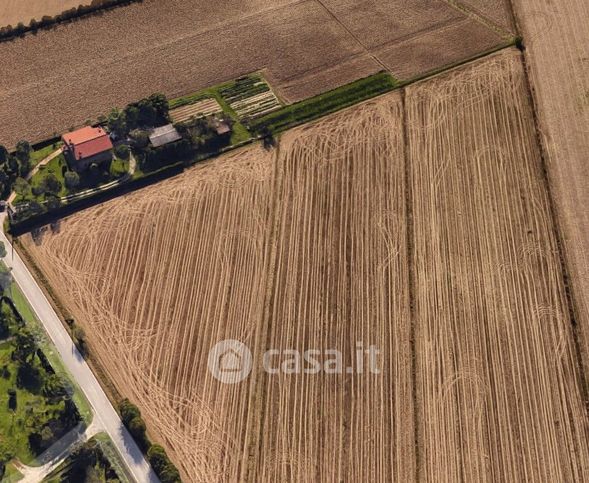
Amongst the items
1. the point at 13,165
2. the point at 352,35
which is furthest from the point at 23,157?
the point at 352,35

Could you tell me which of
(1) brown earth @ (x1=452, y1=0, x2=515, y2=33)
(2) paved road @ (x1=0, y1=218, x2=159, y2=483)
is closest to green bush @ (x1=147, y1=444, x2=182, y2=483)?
(2) paved road @ (x1=0, y1=218, x2=159, y2=483)

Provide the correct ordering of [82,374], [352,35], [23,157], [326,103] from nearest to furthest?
1. [82,374]
2. [23,157]
3. [326,103]
4. [352,35]

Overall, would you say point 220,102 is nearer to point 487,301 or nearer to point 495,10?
point 487,301

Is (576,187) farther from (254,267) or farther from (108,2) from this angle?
(108,2)

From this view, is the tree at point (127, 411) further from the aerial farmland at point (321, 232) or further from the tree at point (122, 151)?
the tree at point (122, 151)

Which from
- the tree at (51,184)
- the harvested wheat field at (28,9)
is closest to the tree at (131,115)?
the tree at (51,184)
